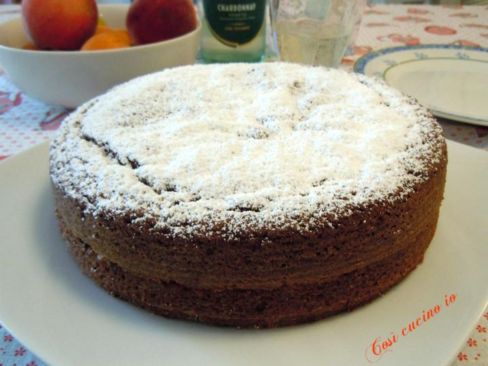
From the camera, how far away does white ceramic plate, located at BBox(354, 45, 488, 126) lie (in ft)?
4.93

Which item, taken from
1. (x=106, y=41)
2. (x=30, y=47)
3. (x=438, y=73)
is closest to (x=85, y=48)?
(x=106, y=41)

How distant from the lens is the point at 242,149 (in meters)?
0.93

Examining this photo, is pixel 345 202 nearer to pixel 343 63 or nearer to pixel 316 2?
pixel 316 2

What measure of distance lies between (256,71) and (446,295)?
0.76m

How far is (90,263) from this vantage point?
85cm

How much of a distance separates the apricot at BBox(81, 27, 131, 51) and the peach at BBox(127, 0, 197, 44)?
0.13 feet

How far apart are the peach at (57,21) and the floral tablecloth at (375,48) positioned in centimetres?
21

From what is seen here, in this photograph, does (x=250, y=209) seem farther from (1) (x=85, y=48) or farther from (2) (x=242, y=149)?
(1) (x=85, y=48)

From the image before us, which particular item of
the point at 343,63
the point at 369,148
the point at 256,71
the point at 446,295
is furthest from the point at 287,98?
the point at 343,63

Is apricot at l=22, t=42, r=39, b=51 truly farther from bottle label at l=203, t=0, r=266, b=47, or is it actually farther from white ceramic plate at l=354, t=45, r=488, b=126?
white ceramic plate at l=354, t=45, r=488, b=126

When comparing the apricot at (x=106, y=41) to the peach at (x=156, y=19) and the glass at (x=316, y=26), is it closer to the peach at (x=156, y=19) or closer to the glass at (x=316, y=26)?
the peach at (x=156, y=19)

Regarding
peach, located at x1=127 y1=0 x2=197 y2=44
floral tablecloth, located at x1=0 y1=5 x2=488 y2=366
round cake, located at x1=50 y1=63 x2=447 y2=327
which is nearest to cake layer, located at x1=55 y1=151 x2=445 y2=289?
round cake, located at x1=50 y1=63 x2=447 y2=327

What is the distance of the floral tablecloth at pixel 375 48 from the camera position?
777 mm

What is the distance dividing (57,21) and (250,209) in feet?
3.54
